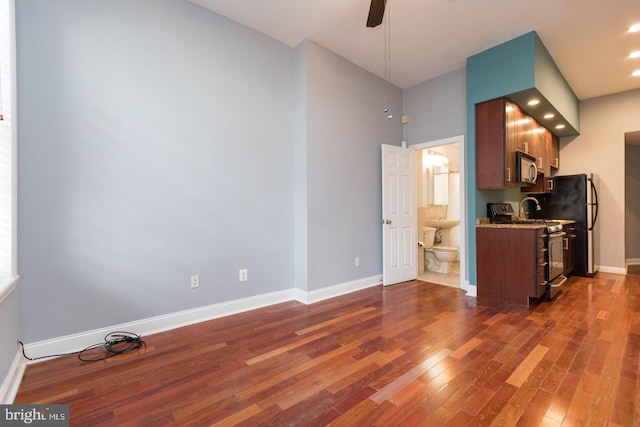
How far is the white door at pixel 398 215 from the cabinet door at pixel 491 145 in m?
1.02

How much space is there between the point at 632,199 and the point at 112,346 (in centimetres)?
861

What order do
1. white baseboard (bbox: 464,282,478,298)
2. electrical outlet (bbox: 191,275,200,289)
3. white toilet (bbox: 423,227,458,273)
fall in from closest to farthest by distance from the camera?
electrical outlet (bbox: 191,275,200,289)
white baseboard (bbox: 464,282,478,298)
white toilet (bbox: 423,227,458,273)

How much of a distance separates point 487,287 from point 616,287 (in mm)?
2084

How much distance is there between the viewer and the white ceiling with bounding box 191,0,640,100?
9.31ft

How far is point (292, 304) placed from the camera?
3.34 metres

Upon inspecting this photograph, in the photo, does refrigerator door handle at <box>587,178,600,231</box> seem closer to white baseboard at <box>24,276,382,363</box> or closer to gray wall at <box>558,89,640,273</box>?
gray wall at <box>558,89,640,273</box>

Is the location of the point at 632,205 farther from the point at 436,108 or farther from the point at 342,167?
the point at 342,167

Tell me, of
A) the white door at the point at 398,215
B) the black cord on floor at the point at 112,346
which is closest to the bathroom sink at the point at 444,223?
the white door at the point at 398,215

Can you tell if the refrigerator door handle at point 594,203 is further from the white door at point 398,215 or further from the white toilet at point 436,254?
the white door at point 398,215

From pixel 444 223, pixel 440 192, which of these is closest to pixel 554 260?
pixel 444 223

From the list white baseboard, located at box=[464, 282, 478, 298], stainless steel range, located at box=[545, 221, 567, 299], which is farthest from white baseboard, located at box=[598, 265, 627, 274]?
white baseboard, located at box=[464, 282, 478, 298]

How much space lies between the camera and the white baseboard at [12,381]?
5.20 feet

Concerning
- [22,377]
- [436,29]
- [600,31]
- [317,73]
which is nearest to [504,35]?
[436,29]

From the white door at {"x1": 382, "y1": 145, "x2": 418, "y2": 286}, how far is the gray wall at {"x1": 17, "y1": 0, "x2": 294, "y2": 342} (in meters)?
1.61
